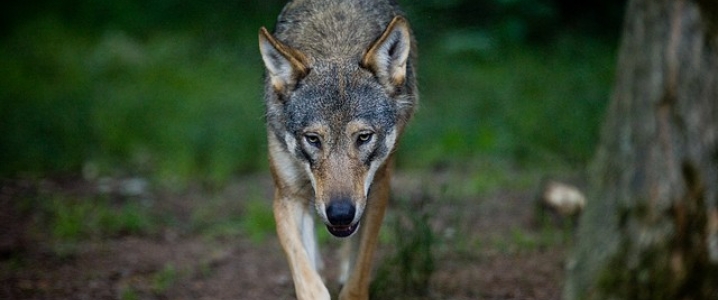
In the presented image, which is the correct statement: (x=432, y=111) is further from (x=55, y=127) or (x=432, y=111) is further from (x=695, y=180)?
(x=695, y=180)

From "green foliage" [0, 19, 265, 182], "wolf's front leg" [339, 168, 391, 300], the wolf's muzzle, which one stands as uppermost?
"green foliage" [0, 19, 265, 182]

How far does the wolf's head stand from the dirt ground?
931 mm

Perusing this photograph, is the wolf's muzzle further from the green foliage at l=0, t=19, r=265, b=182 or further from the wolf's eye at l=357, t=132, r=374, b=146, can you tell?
the green foliage at l=0, t=19, r=265, b=182

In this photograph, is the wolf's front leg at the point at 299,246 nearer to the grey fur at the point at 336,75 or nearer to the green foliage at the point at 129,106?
the grey fur at the point at 336,75

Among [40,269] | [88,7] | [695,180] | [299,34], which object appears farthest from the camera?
[88,7]

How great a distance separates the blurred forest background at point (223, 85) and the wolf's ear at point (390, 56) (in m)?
2.74

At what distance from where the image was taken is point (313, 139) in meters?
5.20

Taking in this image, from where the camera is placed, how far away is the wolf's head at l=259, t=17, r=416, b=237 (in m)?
5.03

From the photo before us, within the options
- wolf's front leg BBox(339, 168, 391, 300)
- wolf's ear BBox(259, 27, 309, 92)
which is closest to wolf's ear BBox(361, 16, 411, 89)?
wolf's ear BBox(259, 27, 309, 92)

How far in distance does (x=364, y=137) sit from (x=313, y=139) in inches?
9.7

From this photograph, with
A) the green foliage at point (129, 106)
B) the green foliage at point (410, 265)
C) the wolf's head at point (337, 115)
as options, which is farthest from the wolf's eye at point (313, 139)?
the green foliage at point (129, 106)

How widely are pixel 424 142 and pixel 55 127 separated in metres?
3.47

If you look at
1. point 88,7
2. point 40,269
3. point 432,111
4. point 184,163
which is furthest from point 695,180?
point 88,7

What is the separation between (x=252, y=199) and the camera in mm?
8578
